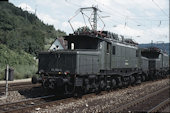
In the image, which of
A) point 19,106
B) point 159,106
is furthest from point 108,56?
point 19,106

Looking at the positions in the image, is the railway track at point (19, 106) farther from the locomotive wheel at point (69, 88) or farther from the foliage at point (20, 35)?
the foliage at point (20, 35)

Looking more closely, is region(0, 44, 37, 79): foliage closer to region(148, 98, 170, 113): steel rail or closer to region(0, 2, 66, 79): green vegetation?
region(0, 2, 66, 79): green vegetation

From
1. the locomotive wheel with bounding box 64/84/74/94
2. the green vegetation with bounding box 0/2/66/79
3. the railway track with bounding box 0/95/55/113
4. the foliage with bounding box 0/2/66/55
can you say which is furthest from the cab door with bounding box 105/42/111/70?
the foliage with bounding box 0/2/66/55

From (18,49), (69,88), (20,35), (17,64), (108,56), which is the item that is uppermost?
(20,35)

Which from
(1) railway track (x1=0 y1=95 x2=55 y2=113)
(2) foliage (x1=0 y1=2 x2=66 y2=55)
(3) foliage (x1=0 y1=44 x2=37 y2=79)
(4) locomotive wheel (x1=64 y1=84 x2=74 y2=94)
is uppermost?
(2) foliage (x1=0 y1=2 x2=66 y2=55)

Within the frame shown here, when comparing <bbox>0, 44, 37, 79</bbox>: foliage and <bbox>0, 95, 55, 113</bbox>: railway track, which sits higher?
<bbox>0, 44, 37, 79</bbox>: foliage

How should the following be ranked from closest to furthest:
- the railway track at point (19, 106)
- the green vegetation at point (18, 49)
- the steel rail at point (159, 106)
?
the railway track at point (19, 106) → the steel rail at point (159, 106) → the green vegetation at point (18, 49)

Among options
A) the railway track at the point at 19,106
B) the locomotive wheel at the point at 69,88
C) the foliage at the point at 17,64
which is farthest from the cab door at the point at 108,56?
the foliage at the point at 17,64

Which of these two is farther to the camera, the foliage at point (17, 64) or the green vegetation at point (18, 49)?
the green vegetation at point (18, 49)

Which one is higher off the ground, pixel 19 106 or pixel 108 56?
pixel 108 56

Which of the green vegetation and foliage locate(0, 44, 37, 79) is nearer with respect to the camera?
foliage locate(0, 44, 37, 79)

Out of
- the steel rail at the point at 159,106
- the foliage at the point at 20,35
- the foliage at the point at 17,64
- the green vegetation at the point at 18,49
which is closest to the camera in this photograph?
the steel rail at the point at 159,106

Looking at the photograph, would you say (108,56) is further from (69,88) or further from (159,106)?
(159,106)

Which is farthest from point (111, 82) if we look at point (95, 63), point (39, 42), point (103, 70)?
point (39, 42)
